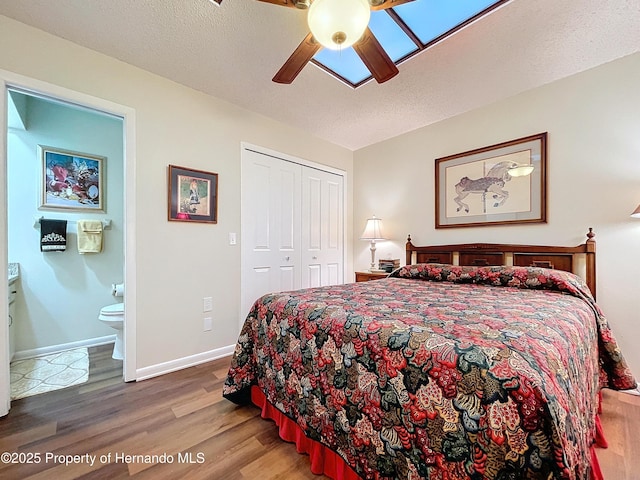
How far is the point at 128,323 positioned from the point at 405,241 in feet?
9.55

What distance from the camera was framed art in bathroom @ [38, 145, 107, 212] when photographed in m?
2.80

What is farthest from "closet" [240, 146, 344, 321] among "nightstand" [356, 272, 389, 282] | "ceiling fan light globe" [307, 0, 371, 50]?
"ceiling fan light globe" [307, 0, 371, 50]

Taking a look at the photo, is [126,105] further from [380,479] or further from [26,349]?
[380,479]

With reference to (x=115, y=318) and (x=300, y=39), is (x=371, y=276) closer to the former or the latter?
(x=300, y=39)

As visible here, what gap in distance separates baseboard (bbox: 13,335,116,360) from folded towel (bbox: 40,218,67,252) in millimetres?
959

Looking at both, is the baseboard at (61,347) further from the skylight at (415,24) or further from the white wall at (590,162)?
the white wall at (590,162)

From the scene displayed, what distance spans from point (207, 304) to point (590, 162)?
3465mm

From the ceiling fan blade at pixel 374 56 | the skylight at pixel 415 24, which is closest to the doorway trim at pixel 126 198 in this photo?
the skylight at pixel 415 24

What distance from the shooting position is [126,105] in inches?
86.0

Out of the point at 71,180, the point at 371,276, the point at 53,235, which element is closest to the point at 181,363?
the point at 53,235

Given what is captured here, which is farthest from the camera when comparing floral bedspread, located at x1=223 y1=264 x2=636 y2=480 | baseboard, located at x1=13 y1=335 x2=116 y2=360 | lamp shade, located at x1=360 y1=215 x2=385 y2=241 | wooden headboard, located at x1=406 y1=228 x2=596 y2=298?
lamp shade, located at x1=360 y1=215 x2=385 y2=241

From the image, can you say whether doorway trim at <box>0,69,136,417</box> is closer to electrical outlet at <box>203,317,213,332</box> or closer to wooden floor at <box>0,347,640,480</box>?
wooden floor at <box>0,347,640,480</box>

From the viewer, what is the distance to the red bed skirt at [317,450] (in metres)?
1.15

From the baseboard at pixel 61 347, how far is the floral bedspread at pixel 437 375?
7.34ft
